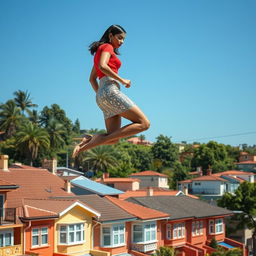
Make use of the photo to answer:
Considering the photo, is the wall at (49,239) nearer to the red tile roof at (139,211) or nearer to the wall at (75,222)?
the wall at (75,222)

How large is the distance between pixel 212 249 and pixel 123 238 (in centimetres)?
1341

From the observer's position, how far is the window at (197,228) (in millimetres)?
51250

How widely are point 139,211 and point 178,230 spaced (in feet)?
21.4

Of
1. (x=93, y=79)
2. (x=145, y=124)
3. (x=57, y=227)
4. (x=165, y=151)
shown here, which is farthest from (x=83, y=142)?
(x=165, y=151)

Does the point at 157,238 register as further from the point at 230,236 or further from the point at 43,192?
the point at 230,236

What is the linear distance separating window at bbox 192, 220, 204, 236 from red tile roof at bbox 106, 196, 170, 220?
23.8ft

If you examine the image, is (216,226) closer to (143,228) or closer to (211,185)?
(143,228)

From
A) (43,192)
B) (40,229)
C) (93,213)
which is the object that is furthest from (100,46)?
(43,192)

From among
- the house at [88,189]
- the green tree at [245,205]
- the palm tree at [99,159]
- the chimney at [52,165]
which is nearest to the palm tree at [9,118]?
the palm tree at [99,159]

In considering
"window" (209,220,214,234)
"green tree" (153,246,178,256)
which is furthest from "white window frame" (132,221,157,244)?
"window" (209,220,214,234)

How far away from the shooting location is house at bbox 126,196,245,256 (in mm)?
47219

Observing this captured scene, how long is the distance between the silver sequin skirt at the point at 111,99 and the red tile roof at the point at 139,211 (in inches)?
1428

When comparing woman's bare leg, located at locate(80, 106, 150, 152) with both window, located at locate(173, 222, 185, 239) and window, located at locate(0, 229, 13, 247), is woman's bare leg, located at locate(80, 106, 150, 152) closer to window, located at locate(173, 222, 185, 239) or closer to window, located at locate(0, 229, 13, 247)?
window, located at locate(0, 229, 13, 247)

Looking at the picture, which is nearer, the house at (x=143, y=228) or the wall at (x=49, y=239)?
the wall at (x=49, y=239)
